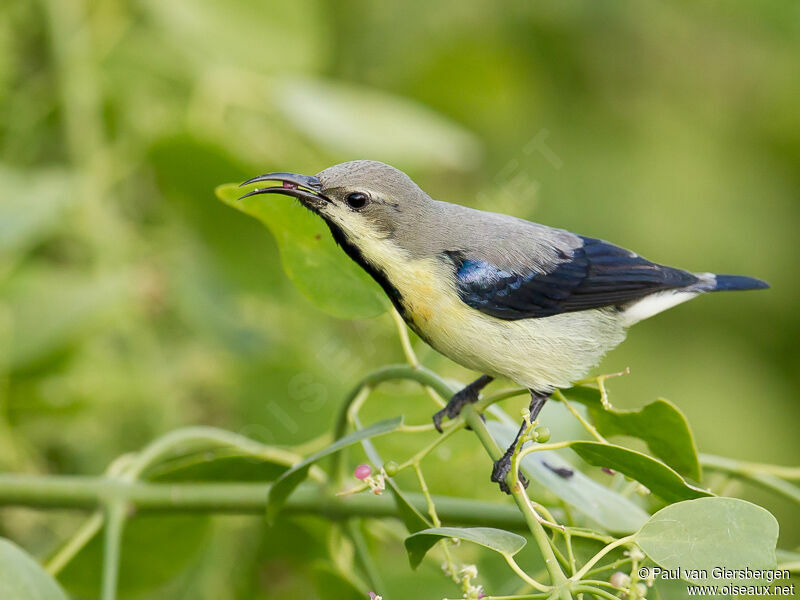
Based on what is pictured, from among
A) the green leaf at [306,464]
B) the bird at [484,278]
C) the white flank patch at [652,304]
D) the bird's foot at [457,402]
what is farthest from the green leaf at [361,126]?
the green leaf at [306,464]

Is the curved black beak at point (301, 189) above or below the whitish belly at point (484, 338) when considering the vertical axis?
above

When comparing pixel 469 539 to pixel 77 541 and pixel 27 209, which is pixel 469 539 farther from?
pixel 27 209

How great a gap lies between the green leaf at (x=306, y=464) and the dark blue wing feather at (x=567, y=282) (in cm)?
44

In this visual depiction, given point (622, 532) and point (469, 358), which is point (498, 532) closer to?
point (622, 532)

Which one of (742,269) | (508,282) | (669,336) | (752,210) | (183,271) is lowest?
(508,282)

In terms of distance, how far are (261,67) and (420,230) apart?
1.74 m

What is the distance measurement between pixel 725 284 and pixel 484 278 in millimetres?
635

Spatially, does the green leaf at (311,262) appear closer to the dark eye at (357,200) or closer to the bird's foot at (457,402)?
the dark eye at (357,200)

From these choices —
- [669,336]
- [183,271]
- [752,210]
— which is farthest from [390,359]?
[752,210]

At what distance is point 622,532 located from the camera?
1.71 meters

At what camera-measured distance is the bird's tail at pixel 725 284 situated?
2186 millimetres

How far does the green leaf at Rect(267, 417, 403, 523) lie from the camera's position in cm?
156

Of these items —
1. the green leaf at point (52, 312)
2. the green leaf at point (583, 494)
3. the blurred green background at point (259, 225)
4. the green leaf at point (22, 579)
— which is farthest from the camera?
the blurred green background at point (259, 225)

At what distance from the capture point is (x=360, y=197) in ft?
6.09
